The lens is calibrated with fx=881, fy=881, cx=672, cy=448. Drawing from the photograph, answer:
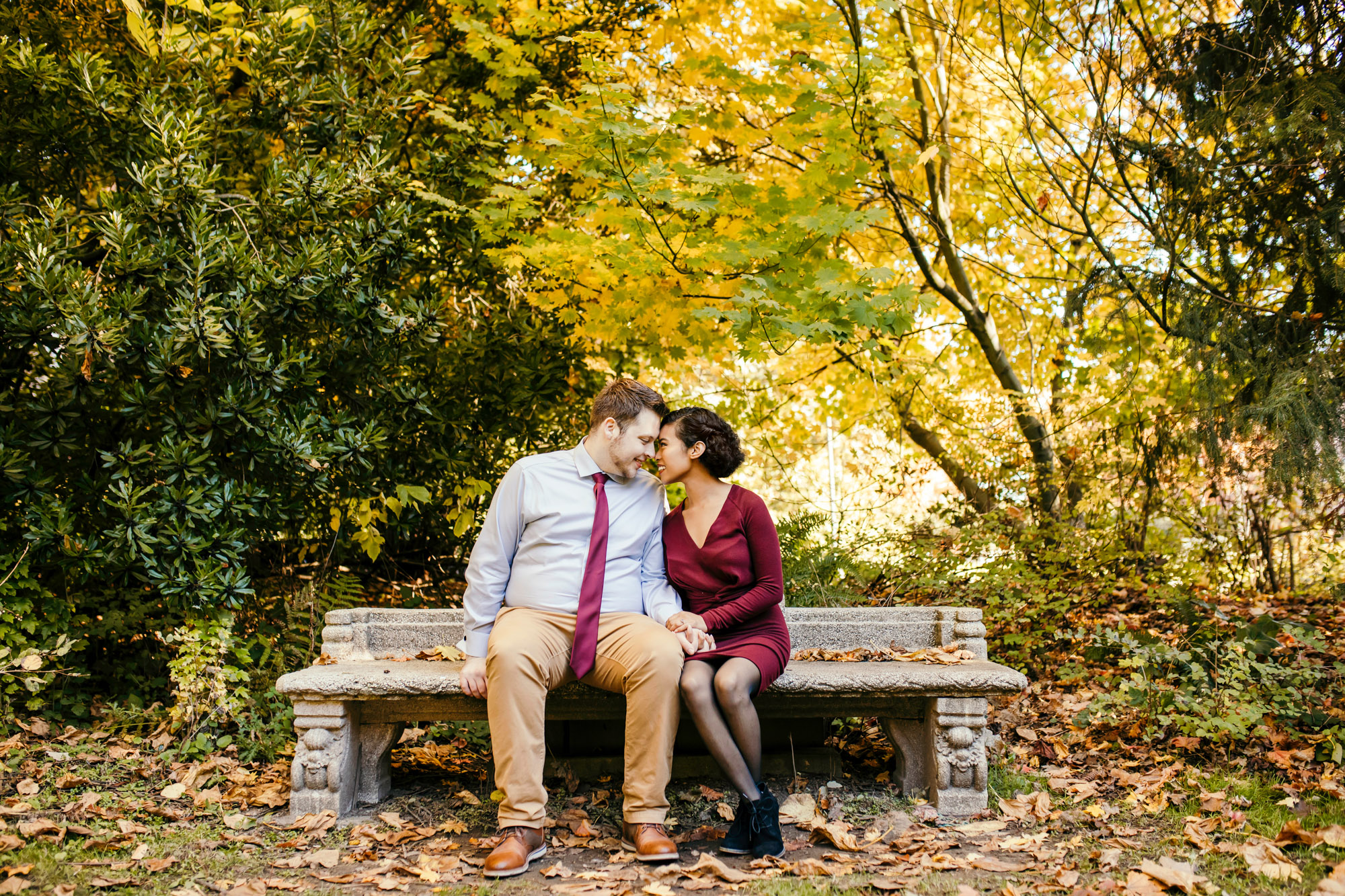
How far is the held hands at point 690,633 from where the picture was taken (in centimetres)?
325

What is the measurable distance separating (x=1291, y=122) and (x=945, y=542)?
307 centimetres

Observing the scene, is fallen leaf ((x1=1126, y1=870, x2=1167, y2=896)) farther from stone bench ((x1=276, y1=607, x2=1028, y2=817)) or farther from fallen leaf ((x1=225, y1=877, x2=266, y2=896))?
fallen leaf ((x1=225, y1=877, x2=266, y2=896))

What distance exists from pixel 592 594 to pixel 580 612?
0.08m

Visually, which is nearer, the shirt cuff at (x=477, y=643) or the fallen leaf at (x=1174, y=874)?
the fallen leaf at (x=1174, y=874)

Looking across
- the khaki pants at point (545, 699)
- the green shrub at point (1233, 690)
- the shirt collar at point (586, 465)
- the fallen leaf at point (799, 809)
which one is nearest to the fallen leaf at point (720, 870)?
the khaki pants at point (545, 699)

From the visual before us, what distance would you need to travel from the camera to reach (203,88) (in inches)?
169

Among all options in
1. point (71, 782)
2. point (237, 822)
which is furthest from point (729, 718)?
point (71, 782)

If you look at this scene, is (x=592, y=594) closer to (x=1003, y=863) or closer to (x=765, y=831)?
(x=765, y=831)

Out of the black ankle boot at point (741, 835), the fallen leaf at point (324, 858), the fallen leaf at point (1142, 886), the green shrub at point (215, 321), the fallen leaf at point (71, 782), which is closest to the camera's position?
the fallen leaf at point (1142, 886)

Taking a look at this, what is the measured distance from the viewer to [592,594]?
3293 millimetres

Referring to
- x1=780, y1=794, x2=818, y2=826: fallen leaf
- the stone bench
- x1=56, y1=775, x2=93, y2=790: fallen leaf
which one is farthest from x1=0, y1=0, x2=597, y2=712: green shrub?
x1=780, y1=794, x2=818, y2=826: fallen leaf

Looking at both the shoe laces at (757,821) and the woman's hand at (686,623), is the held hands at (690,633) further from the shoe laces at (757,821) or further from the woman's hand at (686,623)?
the shoe laces at (757,821)

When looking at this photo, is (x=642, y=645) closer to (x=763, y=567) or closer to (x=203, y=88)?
(x=763, y=567)

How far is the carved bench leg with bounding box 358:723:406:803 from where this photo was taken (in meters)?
3.50
